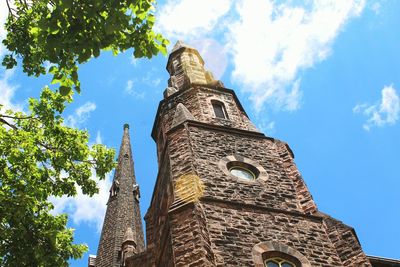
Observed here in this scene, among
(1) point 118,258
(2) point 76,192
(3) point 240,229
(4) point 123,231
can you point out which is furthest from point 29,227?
(4) point 123,231

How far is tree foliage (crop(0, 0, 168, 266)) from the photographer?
6855mm

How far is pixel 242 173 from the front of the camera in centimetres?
1216

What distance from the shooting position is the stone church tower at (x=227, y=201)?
30.2ft

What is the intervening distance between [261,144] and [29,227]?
694cm

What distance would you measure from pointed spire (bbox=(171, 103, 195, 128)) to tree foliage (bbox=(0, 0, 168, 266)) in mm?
2838

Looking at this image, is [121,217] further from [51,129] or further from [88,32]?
[88,32]

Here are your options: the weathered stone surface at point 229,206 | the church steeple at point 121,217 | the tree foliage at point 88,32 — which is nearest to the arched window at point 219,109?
the weathered stone surface at point 229,206

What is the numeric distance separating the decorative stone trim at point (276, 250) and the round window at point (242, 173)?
2706mm

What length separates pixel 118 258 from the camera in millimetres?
26297

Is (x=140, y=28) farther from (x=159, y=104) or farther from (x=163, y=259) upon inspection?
(x=159, y=104)

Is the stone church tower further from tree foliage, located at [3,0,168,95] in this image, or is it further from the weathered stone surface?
tree foliage, located at [3,0,168,95]

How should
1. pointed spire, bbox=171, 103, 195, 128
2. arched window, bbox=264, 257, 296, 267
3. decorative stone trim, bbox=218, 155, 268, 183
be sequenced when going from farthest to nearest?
pointed spire, bbox=171, 103, 195, 128 → decorative stone trim, bbox=218, 155, 268, 183 → arched window, bbox=264, 257, 296, 267

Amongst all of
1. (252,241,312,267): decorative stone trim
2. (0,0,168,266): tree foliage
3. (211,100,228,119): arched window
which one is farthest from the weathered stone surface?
(0,0,168,266): tree foliage

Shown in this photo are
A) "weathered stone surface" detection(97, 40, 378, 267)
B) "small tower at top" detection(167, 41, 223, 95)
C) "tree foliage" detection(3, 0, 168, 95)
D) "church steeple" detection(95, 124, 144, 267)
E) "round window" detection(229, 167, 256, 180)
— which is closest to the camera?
"tree foliage" detection(3, 0, 168, 95)
